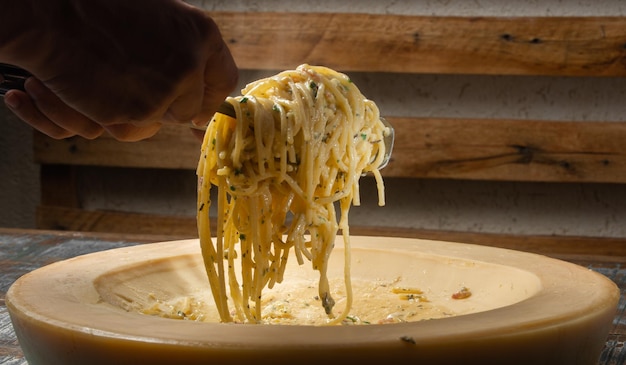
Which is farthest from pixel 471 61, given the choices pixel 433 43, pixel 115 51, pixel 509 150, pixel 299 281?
pixel 115 51

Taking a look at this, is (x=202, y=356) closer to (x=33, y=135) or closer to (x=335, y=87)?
(x=335, y=87)

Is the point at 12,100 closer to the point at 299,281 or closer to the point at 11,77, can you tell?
the point at 11,77

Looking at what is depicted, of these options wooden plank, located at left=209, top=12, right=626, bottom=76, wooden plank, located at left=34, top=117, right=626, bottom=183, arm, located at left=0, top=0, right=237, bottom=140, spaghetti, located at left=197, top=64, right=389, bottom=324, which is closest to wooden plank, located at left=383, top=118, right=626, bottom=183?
wooden plank, located at left=34, top=117, right=626, bottom=183

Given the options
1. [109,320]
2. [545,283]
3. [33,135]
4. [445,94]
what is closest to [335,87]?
[545,283]

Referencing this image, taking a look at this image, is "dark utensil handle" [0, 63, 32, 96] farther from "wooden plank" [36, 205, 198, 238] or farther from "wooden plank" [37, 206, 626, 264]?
"wooden plank" [36, 205, 198, 238]

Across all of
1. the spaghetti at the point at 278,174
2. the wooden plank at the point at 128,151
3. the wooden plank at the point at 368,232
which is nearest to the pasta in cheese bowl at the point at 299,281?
the spaghetti at the point at 278,174

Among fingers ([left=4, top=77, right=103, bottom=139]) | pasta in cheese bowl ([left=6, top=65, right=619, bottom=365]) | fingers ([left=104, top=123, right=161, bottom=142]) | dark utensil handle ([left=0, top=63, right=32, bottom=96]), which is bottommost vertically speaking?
pasta in cheese bowl ([left=6, top=65, right=619, bottom=365])

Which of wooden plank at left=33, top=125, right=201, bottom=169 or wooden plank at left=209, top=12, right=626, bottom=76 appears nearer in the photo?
wooden plank at left=209, top=12, right=626, bottom=76
